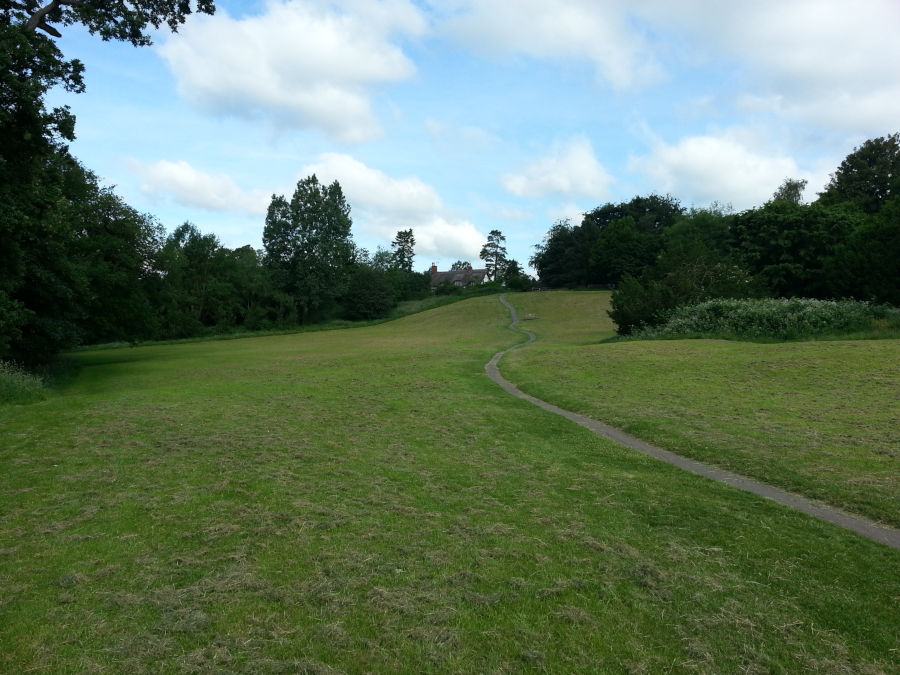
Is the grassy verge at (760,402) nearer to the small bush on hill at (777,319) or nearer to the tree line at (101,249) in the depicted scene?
the small bush on hill at (777,319)

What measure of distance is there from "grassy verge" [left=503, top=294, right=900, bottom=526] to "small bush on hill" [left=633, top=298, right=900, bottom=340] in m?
4.75

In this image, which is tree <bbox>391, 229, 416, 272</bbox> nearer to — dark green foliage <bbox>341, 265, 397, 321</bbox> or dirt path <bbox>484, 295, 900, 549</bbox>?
dark green foliage <bbox>341, 265, 397, 321</bbox>

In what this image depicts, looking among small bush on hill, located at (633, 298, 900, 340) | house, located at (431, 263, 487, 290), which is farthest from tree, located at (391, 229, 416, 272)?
small bush on hill, located at (633, 298, 900, 340)

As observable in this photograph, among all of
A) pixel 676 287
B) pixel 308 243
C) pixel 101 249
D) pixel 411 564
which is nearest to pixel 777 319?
pixel 676 287

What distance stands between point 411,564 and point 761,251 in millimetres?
64661

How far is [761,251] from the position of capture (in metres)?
58.5

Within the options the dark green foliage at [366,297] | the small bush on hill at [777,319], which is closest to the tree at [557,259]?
the dark green foliage at [366,297]

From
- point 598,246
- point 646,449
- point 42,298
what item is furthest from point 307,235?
point 646,449

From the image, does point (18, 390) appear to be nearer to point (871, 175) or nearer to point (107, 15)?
point (107, 15)

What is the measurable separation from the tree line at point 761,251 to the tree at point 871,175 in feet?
0.43

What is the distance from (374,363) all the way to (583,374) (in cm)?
1151

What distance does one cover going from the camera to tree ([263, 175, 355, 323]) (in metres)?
79.2

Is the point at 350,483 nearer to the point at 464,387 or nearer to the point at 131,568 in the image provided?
the point at 131,568

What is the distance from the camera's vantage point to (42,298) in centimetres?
2697
